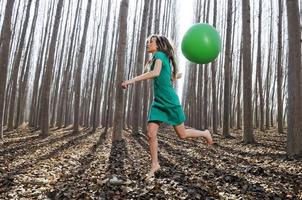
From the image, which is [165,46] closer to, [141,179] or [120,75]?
[141,179]

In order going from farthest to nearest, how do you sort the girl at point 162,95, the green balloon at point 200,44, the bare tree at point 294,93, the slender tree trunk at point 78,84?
the slender tree trunk at point 78,84 < the bare tree at point 294,93 < the green balloon at point 200,44 < the girl at point 162,95

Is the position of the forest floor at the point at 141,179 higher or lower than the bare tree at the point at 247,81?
lower

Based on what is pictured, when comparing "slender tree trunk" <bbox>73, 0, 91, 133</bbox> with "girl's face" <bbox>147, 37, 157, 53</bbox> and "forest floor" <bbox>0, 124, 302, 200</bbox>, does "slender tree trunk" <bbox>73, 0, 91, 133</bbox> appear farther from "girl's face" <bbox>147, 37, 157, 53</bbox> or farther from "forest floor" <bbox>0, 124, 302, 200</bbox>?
"girl's face" <bbox>147, 37, 157, 53</bbox>

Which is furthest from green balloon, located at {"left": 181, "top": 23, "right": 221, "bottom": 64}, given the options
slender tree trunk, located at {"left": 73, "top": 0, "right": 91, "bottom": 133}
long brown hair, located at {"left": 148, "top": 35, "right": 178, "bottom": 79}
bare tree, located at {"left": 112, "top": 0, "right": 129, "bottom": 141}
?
slender tree trunk, located at {"left": 73, "top": 0, "right": 91, "bottom": 133}

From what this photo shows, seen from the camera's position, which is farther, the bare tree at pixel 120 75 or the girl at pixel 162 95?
the bare tree at pixel 120 75

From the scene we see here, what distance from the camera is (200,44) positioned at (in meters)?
4.60

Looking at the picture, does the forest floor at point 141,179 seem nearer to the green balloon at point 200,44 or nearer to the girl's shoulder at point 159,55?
the girl's shoulder at point 159,55

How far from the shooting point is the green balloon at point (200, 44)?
181 inches

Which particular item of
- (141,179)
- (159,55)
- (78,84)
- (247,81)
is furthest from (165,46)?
(78,84)

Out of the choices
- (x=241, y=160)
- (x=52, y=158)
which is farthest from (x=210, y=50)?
(x=52, y=158)

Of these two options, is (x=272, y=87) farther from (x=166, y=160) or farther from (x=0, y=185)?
(x=0, y=185)

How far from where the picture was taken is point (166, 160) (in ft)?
→ 20.8

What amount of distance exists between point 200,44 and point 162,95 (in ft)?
3.45

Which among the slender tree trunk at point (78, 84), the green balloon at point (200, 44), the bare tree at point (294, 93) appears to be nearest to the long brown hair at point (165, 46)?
the green balloon at point (200, 44)
